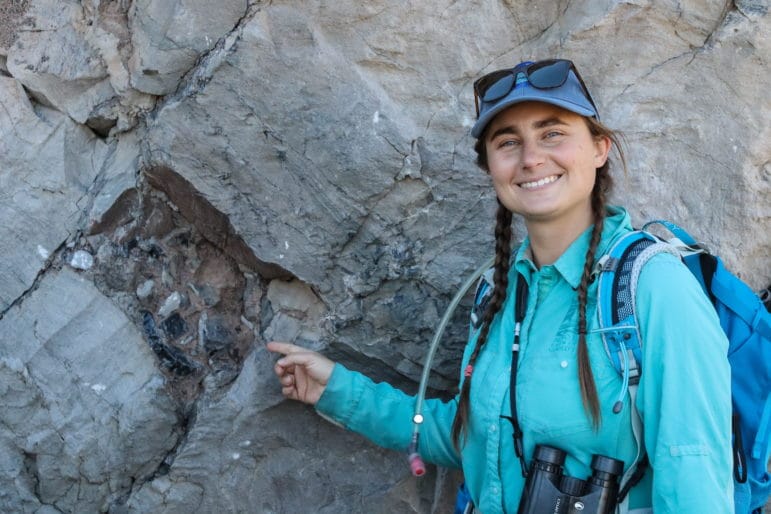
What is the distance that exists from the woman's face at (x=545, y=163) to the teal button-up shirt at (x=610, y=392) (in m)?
0.14

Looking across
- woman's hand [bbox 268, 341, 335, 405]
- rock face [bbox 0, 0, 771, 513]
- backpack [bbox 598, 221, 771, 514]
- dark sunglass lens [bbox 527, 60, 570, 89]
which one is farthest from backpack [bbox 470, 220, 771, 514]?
woman's hand [bbox 268, 341, 335, 405]

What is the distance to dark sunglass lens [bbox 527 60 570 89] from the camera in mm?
2518

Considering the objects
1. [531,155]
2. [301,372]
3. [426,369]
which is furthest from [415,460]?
[531,155]

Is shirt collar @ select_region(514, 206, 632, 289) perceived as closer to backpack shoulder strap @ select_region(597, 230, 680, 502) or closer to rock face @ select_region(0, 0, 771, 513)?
backpack shoulder strap @ select_region(597, 230, 680, 502)

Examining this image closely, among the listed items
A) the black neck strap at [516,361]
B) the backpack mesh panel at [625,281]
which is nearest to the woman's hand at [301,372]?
the black neck strap at [516,361]

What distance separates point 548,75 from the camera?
8.30 ft

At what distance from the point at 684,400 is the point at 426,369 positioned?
1.17m

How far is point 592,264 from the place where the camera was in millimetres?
2455

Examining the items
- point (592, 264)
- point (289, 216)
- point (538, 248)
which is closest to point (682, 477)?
point (592, 264)

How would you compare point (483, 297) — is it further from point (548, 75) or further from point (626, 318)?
point (548, 75)

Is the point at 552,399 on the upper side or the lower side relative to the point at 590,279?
lower

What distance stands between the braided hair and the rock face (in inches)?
24.7

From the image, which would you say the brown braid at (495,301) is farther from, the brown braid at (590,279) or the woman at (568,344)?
the brown braid at (590,279)

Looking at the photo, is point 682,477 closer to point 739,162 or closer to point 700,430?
point 700,430
